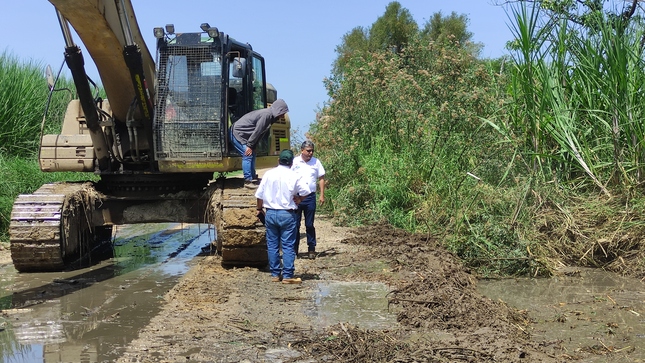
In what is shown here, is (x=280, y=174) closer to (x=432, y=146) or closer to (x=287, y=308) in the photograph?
(x=287, y=308)

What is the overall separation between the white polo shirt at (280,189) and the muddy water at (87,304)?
1.52m

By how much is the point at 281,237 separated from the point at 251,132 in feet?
5.65

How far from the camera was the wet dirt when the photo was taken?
217 inches

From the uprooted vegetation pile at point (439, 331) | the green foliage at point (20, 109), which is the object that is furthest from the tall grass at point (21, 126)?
the uprooted vegetation pile at point (439, 331)

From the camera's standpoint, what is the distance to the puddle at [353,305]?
6579 millimetres

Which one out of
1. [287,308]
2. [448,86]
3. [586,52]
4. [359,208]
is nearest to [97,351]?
[287,308]

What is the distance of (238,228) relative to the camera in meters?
8.56

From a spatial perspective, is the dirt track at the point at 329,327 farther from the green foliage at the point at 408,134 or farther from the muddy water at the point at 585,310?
the green foliage at the point at 408,134

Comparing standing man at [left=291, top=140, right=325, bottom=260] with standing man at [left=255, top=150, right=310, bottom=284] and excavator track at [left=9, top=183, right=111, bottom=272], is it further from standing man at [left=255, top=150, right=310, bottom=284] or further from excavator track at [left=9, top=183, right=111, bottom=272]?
excavator track at [left=9, top=183, right=111, bottom=272]

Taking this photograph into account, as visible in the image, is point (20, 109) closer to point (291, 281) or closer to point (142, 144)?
point (142, 144)

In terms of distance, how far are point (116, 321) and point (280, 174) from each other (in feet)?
8.02

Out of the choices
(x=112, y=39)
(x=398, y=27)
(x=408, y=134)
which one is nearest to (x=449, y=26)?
(x=398, y=27)

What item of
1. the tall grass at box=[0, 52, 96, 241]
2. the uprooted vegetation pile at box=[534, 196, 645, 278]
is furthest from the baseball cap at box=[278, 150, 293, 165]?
the tall grass at box=[0, 52, 96, 241]

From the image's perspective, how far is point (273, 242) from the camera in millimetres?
8227
